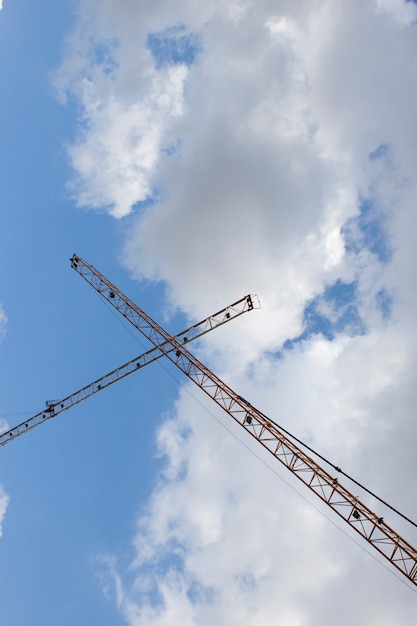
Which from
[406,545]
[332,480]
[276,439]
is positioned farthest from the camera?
[276,439]

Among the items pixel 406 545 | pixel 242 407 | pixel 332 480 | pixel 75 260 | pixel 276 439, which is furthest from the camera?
pixel 75 260

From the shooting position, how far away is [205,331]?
7850 cm

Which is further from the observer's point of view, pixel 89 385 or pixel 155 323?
pixel 89 385

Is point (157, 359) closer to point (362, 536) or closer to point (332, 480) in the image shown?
point (332, 480)

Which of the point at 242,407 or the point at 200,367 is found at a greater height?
the point at 200,367

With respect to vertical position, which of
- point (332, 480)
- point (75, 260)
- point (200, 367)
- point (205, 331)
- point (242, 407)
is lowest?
point (332, 480)

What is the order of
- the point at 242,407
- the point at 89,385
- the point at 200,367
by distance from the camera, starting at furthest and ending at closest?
the point at 89,385 < the point at 200,367 < the point at 242,407

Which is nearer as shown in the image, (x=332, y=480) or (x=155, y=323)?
(x=332, y=480)

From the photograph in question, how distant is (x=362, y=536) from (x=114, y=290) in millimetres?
61258

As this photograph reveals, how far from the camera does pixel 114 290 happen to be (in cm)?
8906

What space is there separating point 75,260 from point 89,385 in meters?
27.4

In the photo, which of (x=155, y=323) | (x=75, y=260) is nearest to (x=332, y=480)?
(x=155, y=323)

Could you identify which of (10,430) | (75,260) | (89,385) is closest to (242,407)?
(89,385)

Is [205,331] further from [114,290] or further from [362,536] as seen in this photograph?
[362,536]
